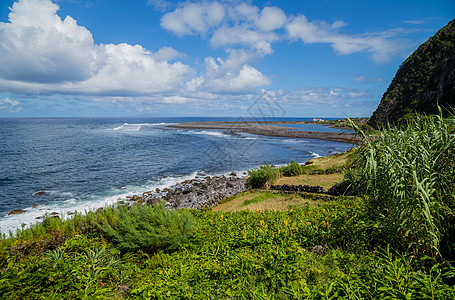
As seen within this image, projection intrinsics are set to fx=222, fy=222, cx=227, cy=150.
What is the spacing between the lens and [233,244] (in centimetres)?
468

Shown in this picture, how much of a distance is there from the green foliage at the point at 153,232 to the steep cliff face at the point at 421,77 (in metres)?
47.1

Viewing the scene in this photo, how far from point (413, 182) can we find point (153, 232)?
5288mm

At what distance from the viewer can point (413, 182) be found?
3.27 metres

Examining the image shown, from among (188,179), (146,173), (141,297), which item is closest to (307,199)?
(141,297)

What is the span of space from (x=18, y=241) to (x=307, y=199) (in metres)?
11.8

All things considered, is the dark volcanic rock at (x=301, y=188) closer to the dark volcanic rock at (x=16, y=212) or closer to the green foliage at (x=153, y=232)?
the green foliage at (x=153, y=232)

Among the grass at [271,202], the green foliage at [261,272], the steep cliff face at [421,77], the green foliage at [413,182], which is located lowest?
the grass at [271,202]

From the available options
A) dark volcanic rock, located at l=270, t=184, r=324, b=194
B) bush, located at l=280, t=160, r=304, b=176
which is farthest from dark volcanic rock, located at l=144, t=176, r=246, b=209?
dark volcanic rock, located at l=270, t=184, r=324, b=194

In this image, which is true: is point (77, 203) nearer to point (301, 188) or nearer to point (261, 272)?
point (301, 188)

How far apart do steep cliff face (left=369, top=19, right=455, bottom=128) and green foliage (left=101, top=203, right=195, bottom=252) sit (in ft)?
155

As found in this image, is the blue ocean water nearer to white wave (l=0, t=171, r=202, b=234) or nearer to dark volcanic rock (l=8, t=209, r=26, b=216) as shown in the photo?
white wave (l=0, t=171, r=202, b=234)

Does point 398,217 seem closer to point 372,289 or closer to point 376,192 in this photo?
point 376,192

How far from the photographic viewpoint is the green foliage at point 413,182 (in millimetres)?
3203

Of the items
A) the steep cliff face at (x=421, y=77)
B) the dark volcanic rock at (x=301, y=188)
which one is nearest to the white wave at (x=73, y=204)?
the dark volcanic rock at (x=301, y=188)
